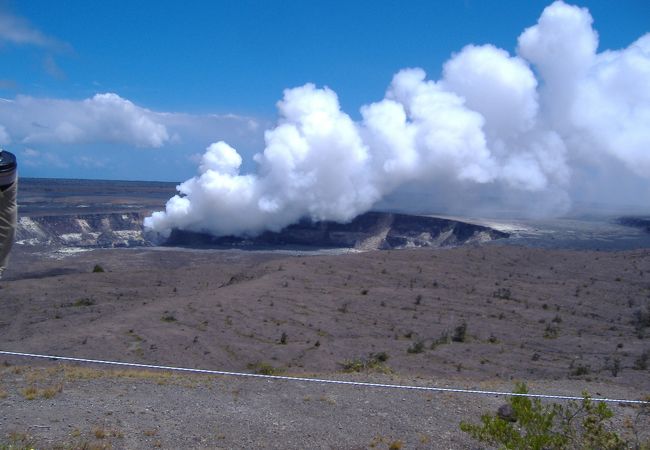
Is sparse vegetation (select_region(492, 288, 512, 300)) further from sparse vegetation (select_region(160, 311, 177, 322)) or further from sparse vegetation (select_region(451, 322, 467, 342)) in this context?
sparse vegetation (select_region(160, 311, 177, 322))

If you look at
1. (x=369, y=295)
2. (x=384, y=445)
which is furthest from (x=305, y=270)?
(x=384, y=445)

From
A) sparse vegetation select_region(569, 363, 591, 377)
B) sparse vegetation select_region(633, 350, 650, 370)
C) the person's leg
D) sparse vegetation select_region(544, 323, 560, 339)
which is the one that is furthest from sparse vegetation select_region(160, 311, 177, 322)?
the person's leg

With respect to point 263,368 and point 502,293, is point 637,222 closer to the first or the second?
point 502,293

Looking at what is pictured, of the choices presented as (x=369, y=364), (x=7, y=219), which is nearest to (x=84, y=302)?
(x=369, y=364)

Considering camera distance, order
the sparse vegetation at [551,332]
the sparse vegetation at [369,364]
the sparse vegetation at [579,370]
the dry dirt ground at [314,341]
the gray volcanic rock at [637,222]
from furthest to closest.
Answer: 1. the gray volcanic rock at [637,222]
2. the sparse vegetation at [551,332]
3. the sparse vegetation at [579,370]
4. the sparse vegetation at [369,364]
5. the dry dirt ground at [314,341]

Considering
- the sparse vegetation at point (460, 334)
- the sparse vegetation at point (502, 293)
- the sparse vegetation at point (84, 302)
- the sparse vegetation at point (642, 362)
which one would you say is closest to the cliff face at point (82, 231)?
the sparse vegetation at point (84, 302)

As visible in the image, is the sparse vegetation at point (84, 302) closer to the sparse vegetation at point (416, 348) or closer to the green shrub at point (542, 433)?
the sparse vegetation at point (416, 348)

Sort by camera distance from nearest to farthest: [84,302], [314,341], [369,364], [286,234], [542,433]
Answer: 1. [542,433]
2. [369,364]
3. [314,341]
4. [84,302]
5. [286,234]
